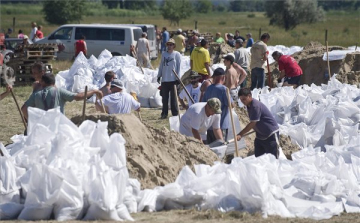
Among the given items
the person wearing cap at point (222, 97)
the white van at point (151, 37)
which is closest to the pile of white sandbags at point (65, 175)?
the person wearing cap at point (222, 97)

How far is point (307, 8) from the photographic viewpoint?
63.3 meters

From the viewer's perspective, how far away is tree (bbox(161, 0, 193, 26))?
6119 centimetres

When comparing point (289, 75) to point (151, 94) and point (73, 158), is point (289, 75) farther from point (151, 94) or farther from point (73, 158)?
point (73, 158)

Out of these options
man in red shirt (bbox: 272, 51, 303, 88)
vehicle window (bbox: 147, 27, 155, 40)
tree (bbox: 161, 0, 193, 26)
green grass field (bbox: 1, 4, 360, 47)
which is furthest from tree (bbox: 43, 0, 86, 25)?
man in red shirt (bbox: 272, 51, 303, 88)

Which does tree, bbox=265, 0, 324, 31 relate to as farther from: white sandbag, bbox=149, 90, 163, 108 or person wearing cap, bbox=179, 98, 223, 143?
person wearing cap, bbox=179, 98, 223, 143

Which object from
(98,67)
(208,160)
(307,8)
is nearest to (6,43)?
(98,67)

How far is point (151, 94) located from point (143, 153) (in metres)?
9.20

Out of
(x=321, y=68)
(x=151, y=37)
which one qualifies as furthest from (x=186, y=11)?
(x=321, y=68)

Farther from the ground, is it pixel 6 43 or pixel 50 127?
pixel 50 127

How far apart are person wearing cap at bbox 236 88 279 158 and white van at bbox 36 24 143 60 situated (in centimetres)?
1677

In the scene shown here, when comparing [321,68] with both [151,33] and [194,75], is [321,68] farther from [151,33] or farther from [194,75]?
[151,33]

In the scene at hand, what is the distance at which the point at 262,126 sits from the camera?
35.0 feet

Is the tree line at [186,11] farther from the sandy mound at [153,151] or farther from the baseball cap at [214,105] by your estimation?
the sandy mound at [153,151]

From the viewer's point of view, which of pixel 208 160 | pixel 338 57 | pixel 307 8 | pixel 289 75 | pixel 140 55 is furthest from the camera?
pixel 307 8
